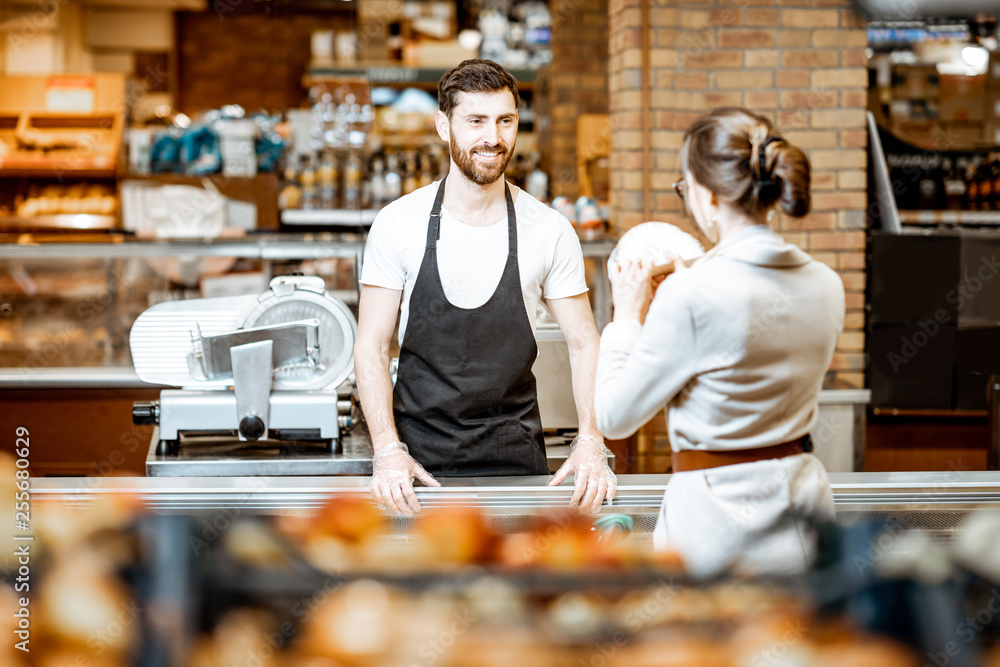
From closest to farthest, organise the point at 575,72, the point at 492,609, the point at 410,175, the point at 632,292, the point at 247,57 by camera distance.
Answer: the point at 492,609 → the point at 632,292 → the point at 410,175 → the point at 575,72 → the point at 247,57

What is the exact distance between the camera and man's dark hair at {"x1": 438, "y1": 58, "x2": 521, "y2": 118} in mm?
1979

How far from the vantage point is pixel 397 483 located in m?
1.57

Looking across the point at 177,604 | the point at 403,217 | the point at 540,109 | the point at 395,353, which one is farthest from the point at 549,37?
the point at 177,604

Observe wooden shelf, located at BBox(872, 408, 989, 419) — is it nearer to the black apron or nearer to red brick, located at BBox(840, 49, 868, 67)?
red brick, located at BBox(840, 49, 868, 67)

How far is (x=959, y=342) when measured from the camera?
3980 millimetres

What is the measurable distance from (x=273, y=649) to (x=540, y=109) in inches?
261

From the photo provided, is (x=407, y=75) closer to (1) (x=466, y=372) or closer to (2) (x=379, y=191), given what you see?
(2) (x=379, y=191)

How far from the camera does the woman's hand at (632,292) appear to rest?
55.0 inches

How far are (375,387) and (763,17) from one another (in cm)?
245

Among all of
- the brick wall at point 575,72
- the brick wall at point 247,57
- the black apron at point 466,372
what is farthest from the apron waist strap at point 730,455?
the brick wall at point 247,57

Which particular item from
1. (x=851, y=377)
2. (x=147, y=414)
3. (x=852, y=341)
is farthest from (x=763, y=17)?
(x=147, y=414)

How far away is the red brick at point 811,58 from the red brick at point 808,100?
11 centimetres

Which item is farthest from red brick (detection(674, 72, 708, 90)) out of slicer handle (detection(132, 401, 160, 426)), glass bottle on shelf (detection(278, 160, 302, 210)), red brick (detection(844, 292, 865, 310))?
glass bottle on shelf (detection(278, 160, 302, 210))

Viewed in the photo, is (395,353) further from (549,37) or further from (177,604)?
(549,37)
